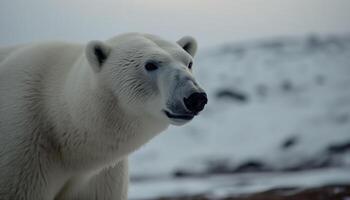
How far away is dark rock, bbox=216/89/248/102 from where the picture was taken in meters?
27.4

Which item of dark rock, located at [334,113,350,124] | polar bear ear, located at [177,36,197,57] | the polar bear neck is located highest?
dark rock, located at [334,113,350,124]

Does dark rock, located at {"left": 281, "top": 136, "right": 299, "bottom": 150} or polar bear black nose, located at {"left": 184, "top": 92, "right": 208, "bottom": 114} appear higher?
dark rock, located at {"left": 281, "top": 136, "right": 299, "bottom": 150}

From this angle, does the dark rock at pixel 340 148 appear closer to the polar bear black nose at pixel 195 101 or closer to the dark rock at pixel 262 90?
the dark rock at pixel 262 90

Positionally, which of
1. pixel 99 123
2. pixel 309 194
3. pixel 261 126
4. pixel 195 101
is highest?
pixel 261 126

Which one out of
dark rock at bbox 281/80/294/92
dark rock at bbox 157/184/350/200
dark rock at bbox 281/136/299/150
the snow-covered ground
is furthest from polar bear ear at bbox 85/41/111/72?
dark rock at bbox 281/80/294/92

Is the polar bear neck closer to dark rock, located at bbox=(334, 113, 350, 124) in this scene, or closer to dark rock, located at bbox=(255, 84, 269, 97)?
dark rock, located at bbox=(334, 113, 350, 124)

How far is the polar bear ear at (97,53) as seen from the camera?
12.0ft

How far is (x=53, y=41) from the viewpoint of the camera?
172 inches

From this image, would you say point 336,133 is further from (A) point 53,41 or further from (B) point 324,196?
(A) point 53,41

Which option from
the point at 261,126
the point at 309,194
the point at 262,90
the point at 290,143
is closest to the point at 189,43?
the point at 309,194

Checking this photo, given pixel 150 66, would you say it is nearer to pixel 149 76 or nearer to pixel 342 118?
pixel 149 76

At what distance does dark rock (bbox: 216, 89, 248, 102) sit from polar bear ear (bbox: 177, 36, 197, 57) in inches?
920

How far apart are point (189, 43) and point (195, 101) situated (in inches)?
40.1

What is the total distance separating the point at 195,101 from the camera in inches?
126
